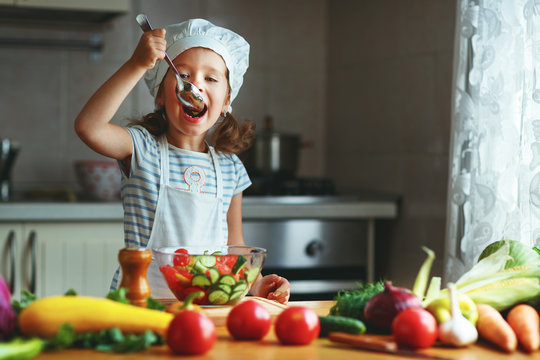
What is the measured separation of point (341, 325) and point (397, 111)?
1.68 meters

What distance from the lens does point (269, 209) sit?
2363mm

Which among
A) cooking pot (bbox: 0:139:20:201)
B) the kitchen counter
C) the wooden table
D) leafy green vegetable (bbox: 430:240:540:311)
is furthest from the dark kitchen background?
the wooden table

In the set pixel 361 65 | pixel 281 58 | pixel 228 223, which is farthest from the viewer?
pixel 281 58

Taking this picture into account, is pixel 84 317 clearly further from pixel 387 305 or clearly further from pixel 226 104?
pixel 226 104

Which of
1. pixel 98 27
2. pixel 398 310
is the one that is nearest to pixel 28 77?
pixel 98 27

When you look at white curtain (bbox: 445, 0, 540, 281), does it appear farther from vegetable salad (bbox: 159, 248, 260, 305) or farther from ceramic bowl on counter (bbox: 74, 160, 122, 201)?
ceramic bowl on counter (bbox: 74, 160, 122, 201)

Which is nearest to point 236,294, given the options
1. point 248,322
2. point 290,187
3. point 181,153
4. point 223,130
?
point 248,322

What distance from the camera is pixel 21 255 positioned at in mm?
2219

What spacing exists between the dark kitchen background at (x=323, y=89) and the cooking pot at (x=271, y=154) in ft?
0.44

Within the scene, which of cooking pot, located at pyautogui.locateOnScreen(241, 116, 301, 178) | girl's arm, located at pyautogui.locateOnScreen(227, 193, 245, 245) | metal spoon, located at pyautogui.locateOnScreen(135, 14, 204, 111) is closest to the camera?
metal spoon, located at pyautogui.locateOnScreen(135, 14, 204, 111)

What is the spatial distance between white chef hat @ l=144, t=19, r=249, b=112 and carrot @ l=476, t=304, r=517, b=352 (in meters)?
0.79

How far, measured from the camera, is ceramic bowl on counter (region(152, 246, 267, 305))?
3.56ft

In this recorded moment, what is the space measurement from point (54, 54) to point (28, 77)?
5.5 inches

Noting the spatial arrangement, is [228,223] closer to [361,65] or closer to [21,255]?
[21,255]
